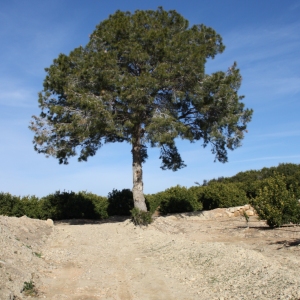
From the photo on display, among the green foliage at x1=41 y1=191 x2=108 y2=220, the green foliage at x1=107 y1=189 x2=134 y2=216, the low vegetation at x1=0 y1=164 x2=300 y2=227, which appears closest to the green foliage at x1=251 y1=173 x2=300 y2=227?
the low vegetation at x1=0 y1=164 x2=300 y2=227

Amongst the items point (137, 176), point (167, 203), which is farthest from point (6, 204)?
point (167, 203)

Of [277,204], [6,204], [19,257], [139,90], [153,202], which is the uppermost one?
[139,90]

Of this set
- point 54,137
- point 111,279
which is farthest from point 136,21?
point 111,279

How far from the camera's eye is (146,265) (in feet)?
28.2

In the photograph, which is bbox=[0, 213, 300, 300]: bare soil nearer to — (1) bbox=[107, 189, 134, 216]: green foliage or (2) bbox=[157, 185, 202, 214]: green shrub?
(1) bbox=[107, 189, 134, 216]: green foliage

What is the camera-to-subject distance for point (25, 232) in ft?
39.4

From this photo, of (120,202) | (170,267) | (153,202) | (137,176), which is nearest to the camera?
(170,267)

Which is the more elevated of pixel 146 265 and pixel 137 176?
pixel 137 176

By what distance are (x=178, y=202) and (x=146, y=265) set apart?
13397 millimetres

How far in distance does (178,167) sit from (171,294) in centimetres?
1122

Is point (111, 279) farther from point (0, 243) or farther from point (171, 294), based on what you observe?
point (0, 243)

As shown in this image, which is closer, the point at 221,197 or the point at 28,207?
the point at 28,207

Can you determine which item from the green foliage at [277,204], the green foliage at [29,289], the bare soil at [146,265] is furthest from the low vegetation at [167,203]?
the green foliage at [29,289]

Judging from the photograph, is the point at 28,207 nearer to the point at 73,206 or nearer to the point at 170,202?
the point at 73,206
